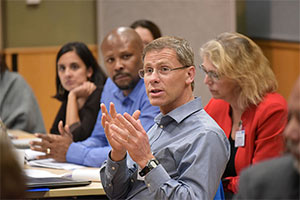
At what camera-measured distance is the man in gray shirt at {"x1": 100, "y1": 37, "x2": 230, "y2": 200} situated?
194 centimetres

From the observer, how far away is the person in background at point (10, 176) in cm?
88

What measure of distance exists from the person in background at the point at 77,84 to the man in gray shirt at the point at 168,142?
1.35 m

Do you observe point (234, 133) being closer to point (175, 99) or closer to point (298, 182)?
point (175, 99)

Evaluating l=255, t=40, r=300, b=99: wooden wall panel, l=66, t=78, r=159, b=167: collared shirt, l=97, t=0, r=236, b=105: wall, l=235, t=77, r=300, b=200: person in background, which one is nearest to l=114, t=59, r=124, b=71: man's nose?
l=66, t=78, r=159, b=167: collared shirt

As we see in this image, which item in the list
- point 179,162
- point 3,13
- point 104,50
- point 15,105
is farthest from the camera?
point 3,13

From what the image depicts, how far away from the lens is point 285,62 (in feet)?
17.8

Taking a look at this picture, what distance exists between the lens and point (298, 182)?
0.95 metres

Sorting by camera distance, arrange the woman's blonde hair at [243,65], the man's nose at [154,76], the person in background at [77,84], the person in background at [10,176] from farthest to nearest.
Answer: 1. the person in background at [77,84]
2. the woman's blonde hair at [243,65]
3. the man's nose at [154,76]
4. the person in background at [10,176]

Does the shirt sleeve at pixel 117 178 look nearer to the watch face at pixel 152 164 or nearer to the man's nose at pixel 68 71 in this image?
the watch face at pixel 152 164

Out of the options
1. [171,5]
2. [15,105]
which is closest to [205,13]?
[171,5]

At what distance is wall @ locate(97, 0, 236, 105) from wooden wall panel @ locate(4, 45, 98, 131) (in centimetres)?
94

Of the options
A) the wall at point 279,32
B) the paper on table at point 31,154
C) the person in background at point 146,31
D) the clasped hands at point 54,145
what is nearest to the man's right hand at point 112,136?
the clasped hands at point 54,145

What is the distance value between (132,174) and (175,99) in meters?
0.36

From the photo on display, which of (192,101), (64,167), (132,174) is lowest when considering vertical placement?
(64,167)
